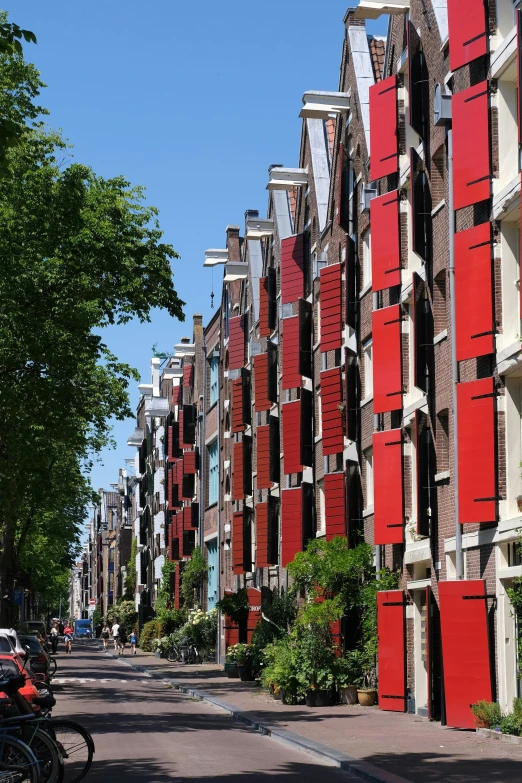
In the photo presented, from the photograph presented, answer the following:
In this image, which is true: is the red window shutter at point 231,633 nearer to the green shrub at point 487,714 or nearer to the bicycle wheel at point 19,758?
the green shrub at point 487,714

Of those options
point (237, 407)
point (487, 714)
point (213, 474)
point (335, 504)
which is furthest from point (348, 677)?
point (213, 474)

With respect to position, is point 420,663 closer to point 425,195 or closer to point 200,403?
point 425,195

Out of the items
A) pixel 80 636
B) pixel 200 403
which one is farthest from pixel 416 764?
pixel 80 636

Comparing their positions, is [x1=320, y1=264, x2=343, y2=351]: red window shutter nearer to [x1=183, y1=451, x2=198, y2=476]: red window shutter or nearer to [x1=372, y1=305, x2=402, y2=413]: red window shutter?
[x1=372, y1=305, x2=402, y2=413]: red window shutter

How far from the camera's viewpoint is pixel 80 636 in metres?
→ 161

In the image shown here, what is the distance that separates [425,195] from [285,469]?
48.1ft

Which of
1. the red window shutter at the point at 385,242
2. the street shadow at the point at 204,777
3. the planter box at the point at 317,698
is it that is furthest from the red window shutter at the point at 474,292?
the planter box at the point at 317,698

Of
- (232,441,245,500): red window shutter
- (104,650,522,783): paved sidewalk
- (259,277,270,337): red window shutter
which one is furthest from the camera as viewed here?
(232,441,245,500): red window shutter

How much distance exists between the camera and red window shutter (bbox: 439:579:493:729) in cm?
2092

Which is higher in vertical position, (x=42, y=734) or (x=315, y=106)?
(x=315, y=106)

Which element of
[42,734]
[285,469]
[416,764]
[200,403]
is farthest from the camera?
[200,403]

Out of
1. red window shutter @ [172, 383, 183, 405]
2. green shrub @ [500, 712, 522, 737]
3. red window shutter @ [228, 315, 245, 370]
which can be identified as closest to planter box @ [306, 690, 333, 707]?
green shrub @ [500, 712, 522, 737]

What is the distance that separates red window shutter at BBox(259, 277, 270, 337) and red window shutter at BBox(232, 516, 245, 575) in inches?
308

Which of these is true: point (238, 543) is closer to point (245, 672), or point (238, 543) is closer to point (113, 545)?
point (245, 672)
